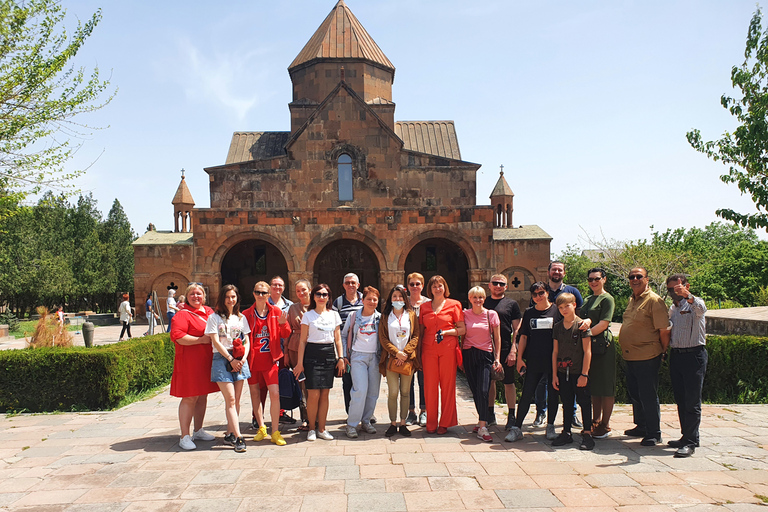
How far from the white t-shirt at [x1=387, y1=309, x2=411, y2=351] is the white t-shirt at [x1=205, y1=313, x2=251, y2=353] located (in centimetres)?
142

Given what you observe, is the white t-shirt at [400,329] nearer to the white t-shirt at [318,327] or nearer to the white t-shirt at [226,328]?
the white t-shirt at [318,327]

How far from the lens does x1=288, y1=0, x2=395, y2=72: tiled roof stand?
70.3 ft

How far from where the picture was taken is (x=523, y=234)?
21.0 metres

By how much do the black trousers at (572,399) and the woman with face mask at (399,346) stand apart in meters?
1.44

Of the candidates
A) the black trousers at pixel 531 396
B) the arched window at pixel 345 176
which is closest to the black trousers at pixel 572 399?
the black trousers at pixel 531 396

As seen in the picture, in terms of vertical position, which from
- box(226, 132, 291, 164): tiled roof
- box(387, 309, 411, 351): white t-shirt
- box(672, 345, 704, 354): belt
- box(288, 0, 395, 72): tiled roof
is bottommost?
box(672, 345, 704, 354): belt

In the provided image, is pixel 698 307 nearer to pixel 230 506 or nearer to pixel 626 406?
pixel 626 406

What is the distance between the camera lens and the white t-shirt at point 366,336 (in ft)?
18.0

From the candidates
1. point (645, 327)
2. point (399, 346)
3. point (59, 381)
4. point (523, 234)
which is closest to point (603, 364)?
point (645, 327)

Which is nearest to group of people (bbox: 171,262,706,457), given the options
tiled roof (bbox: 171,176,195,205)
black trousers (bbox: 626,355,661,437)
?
black trousers (bbox: 626,355,661,437)

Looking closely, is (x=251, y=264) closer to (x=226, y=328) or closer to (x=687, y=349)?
(x=226, y=328)

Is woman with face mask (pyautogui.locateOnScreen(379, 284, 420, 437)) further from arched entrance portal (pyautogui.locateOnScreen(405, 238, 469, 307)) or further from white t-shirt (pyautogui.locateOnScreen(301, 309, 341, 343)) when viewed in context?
arched entrance portal (pyautogui.locateOnScreen(405, 238, 469, 307))

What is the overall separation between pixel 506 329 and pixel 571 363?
2.83ft

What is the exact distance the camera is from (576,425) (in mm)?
5840
